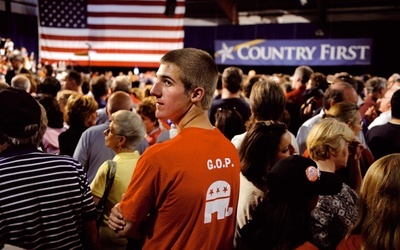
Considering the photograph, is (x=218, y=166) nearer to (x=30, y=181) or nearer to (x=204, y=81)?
(x=204, y=81)

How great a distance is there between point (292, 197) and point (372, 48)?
43.2 ft

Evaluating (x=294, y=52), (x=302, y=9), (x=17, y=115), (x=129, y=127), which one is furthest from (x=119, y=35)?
(x=17, y=115)

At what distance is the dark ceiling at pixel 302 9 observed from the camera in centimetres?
1521

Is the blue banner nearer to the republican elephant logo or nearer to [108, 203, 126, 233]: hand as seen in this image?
the republican elephant logo

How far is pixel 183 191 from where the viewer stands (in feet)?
4.84

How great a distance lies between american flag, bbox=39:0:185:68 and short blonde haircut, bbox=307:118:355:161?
9.47 meters

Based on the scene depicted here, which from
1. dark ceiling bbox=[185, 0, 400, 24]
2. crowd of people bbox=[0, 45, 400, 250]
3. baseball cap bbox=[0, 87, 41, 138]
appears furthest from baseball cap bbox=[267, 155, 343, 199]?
dark ceiling bbox=[185, 0, 400, 24]

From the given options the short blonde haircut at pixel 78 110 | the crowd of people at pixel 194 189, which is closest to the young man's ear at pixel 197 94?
the crowd of people at pixel 194 189

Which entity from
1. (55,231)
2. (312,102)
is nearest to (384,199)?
(55,231)

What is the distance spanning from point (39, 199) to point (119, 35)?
1039 centimetres

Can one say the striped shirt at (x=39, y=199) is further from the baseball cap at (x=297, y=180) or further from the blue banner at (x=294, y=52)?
the blue banner at (x=294, y=52)

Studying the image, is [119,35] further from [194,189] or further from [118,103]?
[194,189]

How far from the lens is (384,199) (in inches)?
63.8

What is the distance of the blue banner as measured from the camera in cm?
1341
